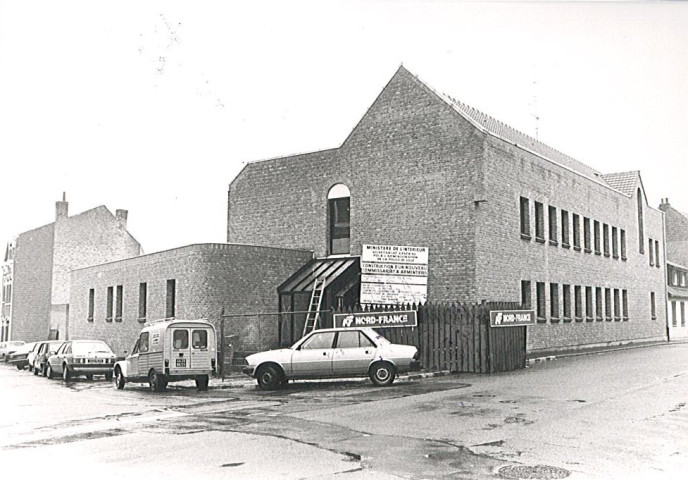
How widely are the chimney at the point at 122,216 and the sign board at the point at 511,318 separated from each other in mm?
38354

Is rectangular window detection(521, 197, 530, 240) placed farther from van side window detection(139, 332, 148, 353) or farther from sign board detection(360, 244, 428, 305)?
van side window detection(139, 332, 148, 353)

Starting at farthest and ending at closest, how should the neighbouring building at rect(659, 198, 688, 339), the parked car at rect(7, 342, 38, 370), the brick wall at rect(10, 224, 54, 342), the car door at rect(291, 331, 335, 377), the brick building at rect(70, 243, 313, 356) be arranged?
1. the brick wall at rect(10, 224, 54, 342)
2. the neighbouring building at rect(659, 198, 688, 339)
3. the parked car at rect(7, 342, 38, 370)
4. the brick building at rect(70, 243, 313, 356)
5. the car door at rect(291, 331, 335, 377)

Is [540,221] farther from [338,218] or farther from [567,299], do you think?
[338,218]

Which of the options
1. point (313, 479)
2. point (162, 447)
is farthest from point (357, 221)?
point (313, 479)

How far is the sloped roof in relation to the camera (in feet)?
123

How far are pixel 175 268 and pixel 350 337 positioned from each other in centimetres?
1112

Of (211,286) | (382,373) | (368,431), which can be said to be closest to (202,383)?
(382,373)

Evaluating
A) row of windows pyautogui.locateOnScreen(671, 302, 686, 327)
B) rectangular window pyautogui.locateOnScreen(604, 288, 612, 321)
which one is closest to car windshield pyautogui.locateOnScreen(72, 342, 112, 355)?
rectangular window pyautogui.locateOnScreen(604, 288, 612, 321)

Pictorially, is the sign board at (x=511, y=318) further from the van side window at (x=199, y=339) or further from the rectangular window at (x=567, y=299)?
the van side window at (x=199, y=339)

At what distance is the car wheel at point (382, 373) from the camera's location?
18.0 metres

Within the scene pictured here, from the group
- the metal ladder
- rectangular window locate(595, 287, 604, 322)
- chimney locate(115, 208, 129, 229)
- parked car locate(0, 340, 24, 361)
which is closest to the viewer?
the metal ladder

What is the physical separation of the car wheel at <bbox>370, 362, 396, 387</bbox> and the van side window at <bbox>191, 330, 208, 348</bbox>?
4662 millimetres

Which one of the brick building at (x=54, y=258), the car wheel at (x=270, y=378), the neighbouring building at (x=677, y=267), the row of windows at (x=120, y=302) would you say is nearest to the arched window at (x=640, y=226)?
the neighbouring building at (x=677, y=267)

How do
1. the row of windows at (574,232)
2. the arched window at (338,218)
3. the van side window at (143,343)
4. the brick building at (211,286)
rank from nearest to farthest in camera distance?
the van side window at (143,343) → the brick building at (211,286) → the row of windows at (574,232) → the arched window at (338,218)
